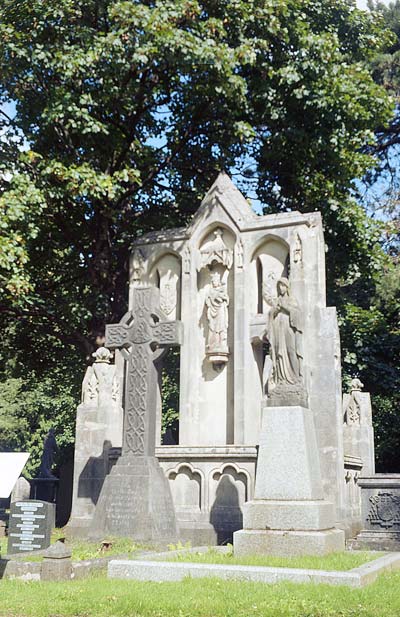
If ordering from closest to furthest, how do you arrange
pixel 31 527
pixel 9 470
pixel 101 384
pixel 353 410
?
pixel 9 470 < pixel 31 527 < pixel 101 384 < pixel 353 410

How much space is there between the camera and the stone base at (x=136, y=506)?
13.0 m

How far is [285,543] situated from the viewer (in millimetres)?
10844

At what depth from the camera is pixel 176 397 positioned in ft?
119

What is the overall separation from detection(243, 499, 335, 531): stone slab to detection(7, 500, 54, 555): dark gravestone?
379 cm

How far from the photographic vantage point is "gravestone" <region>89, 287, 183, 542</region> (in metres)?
13.1

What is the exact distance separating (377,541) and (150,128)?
12.5m

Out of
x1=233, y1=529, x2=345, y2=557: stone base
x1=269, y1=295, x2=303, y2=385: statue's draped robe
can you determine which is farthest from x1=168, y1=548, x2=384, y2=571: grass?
x1=269, y1=295, x2=303, y2=385: statue's draped robe

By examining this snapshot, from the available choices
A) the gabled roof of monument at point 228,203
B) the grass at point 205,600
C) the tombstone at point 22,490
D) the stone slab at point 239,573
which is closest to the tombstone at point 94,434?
the gabled roof of monument at point 228,203

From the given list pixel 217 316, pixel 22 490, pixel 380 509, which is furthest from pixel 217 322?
pixel 22 490

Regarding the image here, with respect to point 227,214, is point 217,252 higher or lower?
lower

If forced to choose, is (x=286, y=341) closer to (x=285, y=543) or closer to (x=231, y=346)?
(x=285, y=543)

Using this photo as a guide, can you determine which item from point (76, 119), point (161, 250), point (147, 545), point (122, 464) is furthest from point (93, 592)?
point (76, 119)

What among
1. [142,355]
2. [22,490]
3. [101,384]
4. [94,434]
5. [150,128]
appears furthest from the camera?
[22,490]

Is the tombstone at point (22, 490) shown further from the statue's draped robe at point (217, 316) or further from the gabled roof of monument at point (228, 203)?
the gabled roof of monument at point (228, 203)
